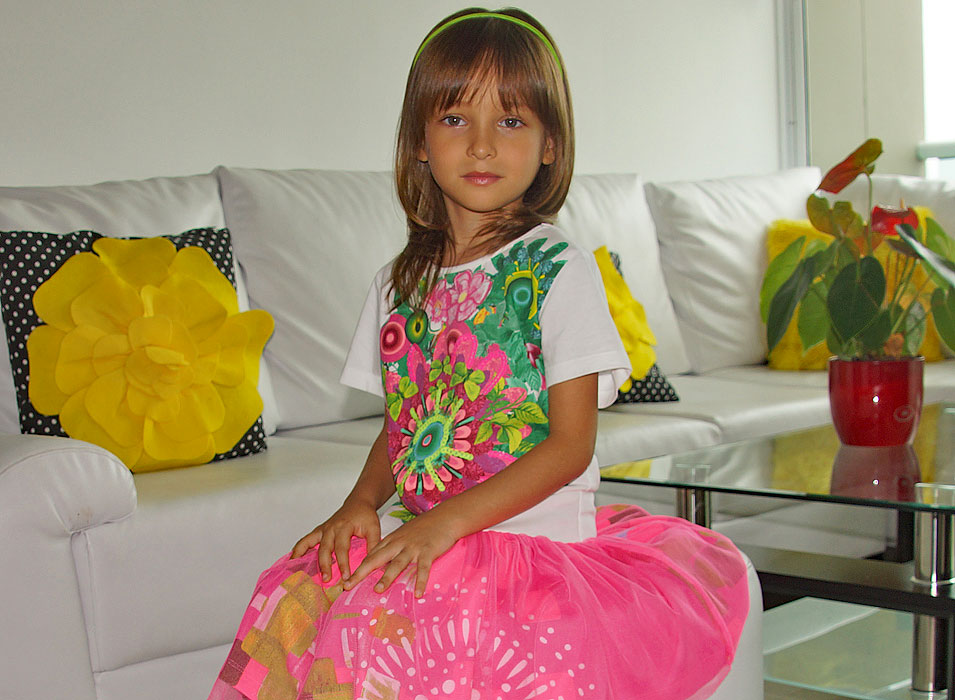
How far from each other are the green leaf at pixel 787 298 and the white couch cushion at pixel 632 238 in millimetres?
969

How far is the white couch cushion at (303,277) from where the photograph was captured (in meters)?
2.12

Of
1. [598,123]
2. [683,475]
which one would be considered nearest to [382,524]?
[683,475]

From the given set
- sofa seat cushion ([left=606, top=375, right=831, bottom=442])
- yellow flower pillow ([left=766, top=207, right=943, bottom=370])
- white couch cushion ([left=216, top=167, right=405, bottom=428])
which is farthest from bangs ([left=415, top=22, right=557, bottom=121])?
yellow flower pillow ([left=766, top=207, right=943, bottom=370])

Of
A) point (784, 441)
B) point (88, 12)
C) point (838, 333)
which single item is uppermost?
point (88, 12)

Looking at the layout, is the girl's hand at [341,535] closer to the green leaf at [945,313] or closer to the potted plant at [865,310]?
the potted plant at [865,310]

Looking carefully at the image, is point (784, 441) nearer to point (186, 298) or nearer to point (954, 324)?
point (954, 324)

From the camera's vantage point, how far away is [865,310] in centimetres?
158

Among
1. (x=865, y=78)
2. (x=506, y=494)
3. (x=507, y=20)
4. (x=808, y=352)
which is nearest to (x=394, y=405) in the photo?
(x=506, y=494)

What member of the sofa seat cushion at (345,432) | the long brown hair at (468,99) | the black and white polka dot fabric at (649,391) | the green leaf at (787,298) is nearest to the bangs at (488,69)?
the long brown hair at (468,99)

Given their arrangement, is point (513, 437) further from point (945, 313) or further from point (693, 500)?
point (945, 313)

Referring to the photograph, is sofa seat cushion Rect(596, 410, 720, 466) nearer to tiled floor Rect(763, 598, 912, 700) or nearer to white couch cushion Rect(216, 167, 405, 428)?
Result: tiled floor Rect(763, 598, 912, 700)

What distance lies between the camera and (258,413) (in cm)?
180

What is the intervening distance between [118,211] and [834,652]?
146 centimetres

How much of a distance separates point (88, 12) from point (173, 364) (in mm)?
981
